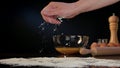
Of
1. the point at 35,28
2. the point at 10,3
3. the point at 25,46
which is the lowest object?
the point at 25,46

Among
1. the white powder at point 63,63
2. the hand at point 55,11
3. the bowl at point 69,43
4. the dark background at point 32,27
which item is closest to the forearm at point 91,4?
the hand at point 55,11

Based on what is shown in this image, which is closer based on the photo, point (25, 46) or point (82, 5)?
point (82, 5)

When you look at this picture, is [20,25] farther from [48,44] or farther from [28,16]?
[48,44]

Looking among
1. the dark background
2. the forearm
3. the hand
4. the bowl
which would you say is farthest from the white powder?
the dark background

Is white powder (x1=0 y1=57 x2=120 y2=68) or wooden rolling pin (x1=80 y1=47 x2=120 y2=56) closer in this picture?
white powder (x1=0 y1=57 x2=120 y2=68)

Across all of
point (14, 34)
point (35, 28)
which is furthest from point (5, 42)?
point (35, 28)

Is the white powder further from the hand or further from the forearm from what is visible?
the forearm
